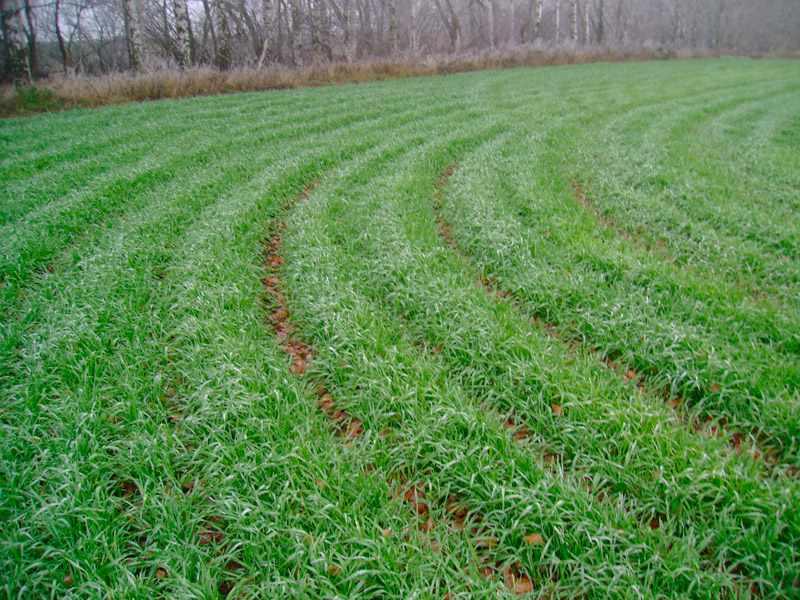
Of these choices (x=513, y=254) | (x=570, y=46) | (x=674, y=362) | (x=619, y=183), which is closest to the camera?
(x=674, y=362)

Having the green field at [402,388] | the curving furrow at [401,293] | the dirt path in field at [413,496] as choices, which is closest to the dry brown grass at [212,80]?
the green field at [402,388]

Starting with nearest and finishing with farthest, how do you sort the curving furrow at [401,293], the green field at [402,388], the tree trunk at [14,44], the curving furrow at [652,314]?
1. the green field at [402,388]
2. the curving furrow at [401,293]
3. the curving furrow at [652,314]
4. the tree trunk at [14,44]

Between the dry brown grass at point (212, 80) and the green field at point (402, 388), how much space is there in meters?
9.34

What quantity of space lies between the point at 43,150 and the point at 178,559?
10821mm

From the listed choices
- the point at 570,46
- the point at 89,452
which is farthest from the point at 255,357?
the point at 570,46

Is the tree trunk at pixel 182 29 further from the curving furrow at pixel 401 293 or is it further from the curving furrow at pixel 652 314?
the curving furrow at pixel 652 314

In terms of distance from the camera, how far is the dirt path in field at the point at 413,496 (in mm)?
2275

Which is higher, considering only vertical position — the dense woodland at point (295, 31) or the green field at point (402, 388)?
the dense woodland at point (295, 31)

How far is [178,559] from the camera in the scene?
7.30ft

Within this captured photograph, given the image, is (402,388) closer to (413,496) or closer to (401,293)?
(413,496)

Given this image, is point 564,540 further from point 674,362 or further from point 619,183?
point 619,183

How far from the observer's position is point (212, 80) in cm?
1722

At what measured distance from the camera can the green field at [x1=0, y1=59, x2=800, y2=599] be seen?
2.24 metres

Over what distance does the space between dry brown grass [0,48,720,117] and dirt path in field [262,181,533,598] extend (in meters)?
14.6
